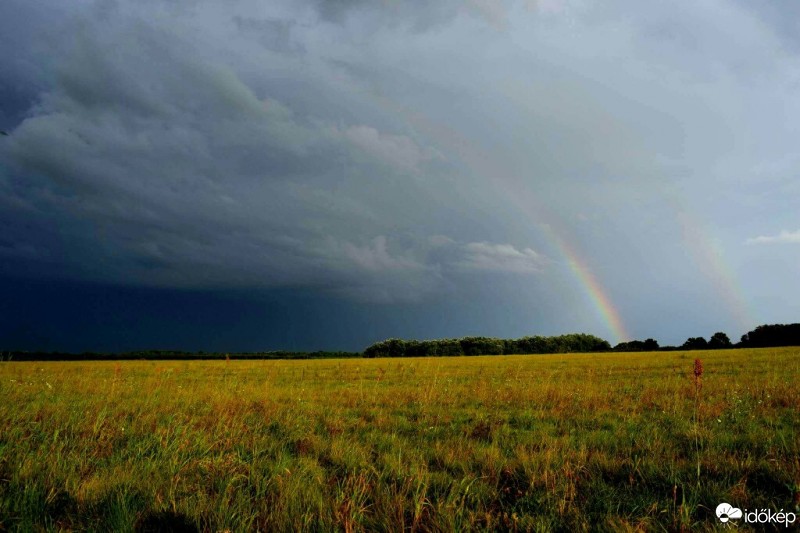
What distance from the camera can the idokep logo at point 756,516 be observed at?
10.8ft

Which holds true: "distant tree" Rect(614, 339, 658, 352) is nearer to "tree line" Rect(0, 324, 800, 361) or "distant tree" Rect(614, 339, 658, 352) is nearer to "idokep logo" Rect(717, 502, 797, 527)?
"tree line" Rect(0, 324, 800, 361)

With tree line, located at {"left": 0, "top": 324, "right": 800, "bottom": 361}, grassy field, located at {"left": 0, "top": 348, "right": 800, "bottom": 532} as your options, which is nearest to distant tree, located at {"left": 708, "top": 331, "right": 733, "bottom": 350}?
tree line, located at {"left": 0, "top": 324, "right": 800, "bottom": 361}

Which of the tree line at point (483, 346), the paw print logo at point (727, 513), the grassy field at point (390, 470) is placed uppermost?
the paw print logo at point (727, 513)

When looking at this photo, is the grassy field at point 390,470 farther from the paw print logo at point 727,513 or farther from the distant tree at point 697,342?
the distant tree at point 697,342

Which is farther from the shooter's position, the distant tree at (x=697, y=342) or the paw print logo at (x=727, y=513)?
the distant tree at (x=697, y=342)

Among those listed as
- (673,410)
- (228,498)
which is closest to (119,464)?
(228,498)

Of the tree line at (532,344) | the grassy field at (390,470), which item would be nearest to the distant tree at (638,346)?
the tree line at (532,344)

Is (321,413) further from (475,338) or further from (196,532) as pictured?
(475,338)

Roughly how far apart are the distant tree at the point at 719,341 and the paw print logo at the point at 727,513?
12087cm

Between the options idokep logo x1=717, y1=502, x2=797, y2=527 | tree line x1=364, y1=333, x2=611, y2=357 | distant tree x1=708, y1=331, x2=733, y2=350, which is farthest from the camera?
tree line x1=364, y1=333, x2=611, y2=357

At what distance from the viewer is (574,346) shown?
132m

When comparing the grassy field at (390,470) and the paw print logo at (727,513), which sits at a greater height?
the paw print logo at (727,513)

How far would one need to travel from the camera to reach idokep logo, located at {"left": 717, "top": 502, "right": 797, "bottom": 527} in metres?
3.30

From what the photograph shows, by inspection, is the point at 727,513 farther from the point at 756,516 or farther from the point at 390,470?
the point at 390,470
